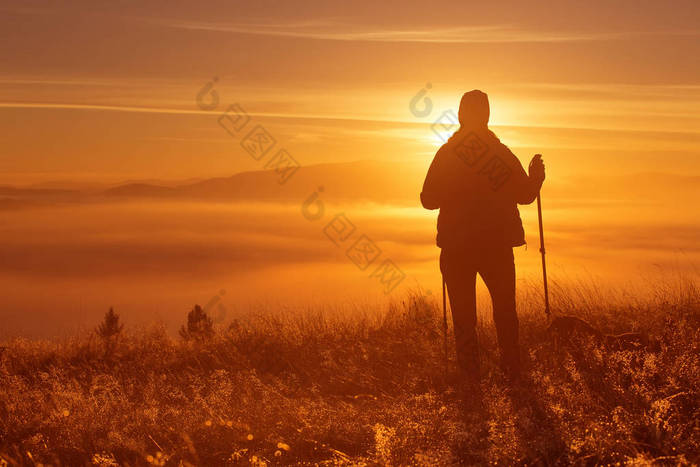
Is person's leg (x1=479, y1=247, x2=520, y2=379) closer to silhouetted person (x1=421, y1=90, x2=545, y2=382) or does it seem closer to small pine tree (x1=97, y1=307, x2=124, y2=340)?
silhouetted person (x1=421, y1=90, x2=545, y2=382)

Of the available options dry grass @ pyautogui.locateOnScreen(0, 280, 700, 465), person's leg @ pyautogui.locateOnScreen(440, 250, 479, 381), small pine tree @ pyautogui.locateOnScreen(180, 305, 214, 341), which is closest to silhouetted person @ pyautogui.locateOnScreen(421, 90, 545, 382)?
person's leg @ pyautogui.locateOnScreen(440, 250, 479, 381)

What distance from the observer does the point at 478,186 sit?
7.00 meters

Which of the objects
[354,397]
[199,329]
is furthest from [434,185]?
[199,329]

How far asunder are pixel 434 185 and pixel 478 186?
0.40 m

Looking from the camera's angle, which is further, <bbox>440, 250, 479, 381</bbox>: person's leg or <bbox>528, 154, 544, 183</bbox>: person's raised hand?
<bbox>528, 154, 544, 183</bbox>: person's raised hand

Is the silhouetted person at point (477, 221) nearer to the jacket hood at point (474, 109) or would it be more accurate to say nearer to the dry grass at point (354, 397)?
the jacket hood at point (474, 109)

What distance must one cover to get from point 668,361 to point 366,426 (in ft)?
9.90

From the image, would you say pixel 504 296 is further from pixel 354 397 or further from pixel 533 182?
pixel 354 397

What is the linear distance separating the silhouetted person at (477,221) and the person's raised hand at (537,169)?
16 cm

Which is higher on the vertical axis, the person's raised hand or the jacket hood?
the jacket hood

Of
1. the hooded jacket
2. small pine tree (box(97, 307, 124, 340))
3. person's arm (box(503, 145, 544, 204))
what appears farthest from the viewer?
small pine tree (box(97, 307, 124, 340))

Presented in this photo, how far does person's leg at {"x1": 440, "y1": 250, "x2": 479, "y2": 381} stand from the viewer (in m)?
7.02

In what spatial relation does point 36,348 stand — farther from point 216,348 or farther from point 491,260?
point 491,260

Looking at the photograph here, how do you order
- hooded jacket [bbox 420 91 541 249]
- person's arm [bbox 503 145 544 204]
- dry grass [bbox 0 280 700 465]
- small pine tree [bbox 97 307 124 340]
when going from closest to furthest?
1. dry grass [bbox 0 280 700 465]
2. hooded jacket [bbox 420 91 541 249]
3. person's arm [bbox 503 145 544 204]
4. small pine tree [bbox 97 307 124 340]
